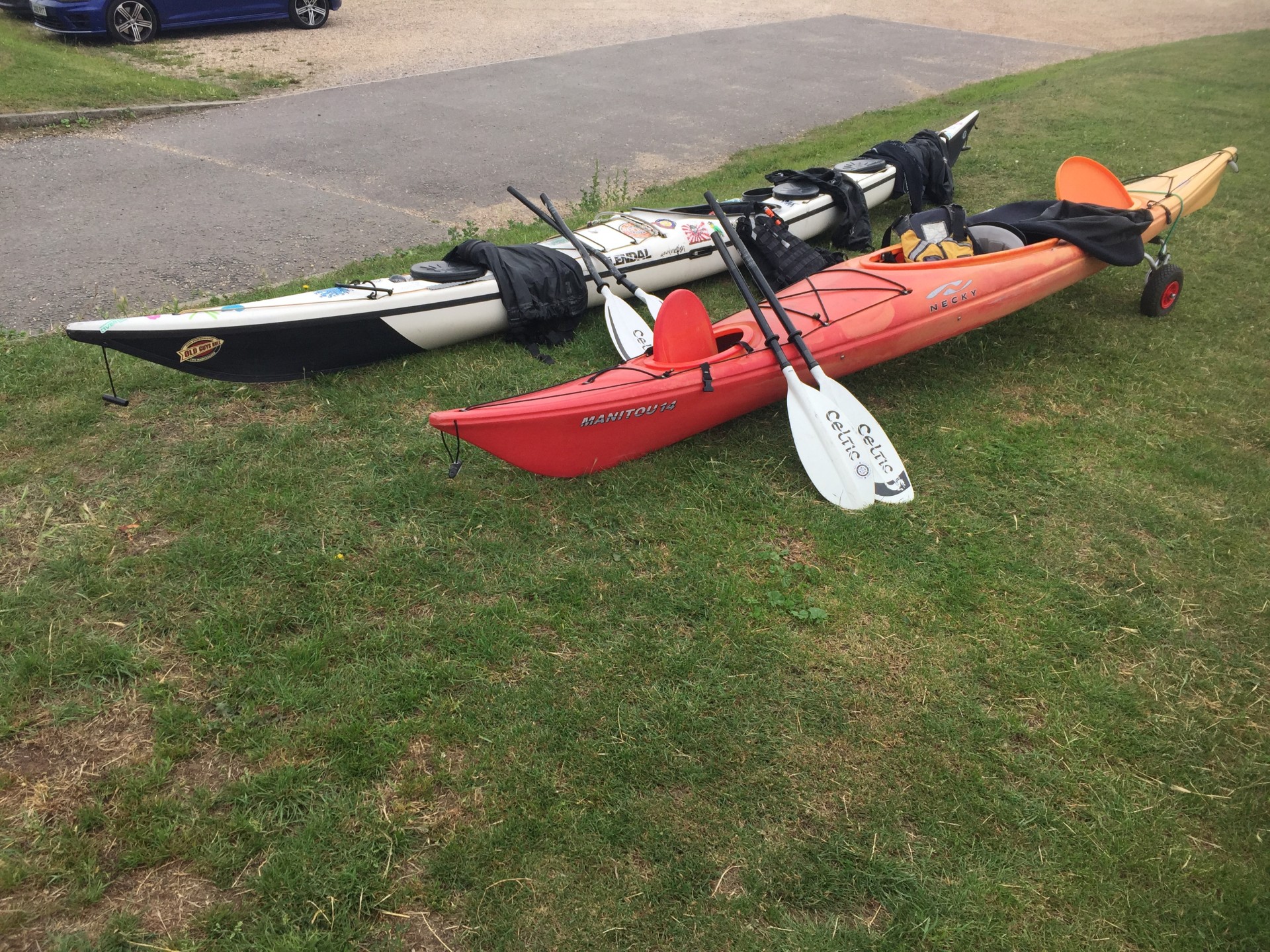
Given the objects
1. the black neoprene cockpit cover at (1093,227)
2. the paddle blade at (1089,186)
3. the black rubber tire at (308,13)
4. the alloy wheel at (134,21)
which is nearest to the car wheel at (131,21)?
the alloy wheel at (134,21)

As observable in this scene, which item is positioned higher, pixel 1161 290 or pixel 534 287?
pixel 534 287

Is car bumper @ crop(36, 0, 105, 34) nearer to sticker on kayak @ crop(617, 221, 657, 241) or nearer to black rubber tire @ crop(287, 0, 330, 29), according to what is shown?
black rubber tire @ crop(287, 0, 330, 29)

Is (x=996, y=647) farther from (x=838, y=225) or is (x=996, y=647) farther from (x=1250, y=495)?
(x=838, y=225)

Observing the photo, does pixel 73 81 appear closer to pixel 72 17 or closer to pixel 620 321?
pixel 72 17

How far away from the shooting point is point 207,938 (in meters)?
2.30

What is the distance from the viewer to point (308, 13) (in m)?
11.7

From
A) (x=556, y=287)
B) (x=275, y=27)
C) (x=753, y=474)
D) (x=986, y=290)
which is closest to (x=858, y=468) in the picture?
(x=753, y=474)

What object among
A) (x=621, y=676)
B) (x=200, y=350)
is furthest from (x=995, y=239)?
(x=200, y=350)

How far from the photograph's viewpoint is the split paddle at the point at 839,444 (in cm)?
403

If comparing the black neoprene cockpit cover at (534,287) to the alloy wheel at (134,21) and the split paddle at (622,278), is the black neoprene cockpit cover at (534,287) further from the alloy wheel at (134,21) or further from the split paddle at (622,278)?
the alloy wheel at (134,21)

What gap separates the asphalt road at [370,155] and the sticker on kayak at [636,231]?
1568mm

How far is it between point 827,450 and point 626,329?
1584 mm

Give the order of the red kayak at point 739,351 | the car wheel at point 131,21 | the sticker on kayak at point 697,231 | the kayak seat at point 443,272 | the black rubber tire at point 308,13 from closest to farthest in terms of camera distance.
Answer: the red kayak at point 739,351
the kayak seat at point 443,272
the sticker on kayak at point 697,231
the car wheel at point 131,21
the black rubber tire at point 308,13

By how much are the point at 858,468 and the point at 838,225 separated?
10.6ft
